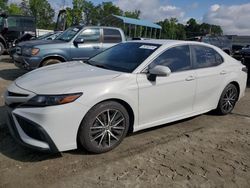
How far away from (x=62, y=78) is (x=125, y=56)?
1.23 metres

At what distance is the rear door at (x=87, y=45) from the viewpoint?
8.90 meters

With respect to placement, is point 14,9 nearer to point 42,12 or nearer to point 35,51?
point 42,12

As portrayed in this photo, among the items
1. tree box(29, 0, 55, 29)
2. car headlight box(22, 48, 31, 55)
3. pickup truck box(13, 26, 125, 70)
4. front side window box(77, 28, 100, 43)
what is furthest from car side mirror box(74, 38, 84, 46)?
tree box(29, 0, 55, 29)

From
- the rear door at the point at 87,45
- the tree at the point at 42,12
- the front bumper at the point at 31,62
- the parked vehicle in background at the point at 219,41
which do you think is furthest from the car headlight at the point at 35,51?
the tree at the point at 42,12

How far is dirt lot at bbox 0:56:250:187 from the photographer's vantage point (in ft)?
10.9

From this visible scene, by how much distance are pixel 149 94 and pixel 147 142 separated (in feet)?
2.42

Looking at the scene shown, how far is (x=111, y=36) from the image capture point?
983cm

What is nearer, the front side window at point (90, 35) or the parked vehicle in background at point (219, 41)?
the front side window at point (90, 35)

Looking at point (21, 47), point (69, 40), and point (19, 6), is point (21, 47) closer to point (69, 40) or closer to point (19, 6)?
point (69, 40)

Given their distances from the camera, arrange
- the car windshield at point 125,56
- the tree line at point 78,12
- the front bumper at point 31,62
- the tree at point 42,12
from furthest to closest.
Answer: the tree at point 42,12 → the tree line at point 78,12 → the front bumper at point 31,62 → the car windshield at point 125,56

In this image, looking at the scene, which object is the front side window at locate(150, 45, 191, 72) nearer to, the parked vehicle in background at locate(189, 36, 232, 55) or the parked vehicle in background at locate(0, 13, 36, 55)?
the parked vehicle in background at locate(0, 13, 36, 55)

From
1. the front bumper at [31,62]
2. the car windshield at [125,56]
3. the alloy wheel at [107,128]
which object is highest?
the car windshield at [125,56]

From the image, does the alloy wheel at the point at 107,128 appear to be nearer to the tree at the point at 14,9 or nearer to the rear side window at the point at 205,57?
the rear side window at the point at 205,57

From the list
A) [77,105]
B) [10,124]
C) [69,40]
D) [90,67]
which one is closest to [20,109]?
[10,124]
